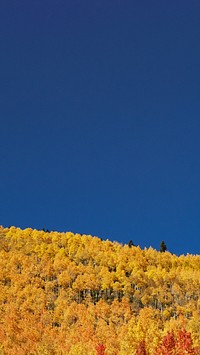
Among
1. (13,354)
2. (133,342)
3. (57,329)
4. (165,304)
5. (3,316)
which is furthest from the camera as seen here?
(165,304)

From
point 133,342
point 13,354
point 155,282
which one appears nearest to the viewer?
point 133,342

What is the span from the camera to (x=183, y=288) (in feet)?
631

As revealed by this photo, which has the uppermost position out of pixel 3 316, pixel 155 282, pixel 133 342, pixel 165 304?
pixel 155 282

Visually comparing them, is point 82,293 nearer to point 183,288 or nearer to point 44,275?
point 44,275

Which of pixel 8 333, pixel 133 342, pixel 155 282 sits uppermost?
pixel 155 282

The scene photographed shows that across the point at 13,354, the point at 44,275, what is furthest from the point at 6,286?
the point at 13,354

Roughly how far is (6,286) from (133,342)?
330ft

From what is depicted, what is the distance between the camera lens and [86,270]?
196 meters

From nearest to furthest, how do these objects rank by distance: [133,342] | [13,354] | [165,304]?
1. [133,342]
2. [13,354]
3. [165,304]

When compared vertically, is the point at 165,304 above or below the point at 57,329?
above

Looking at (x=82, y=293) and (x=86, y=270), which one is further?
(x=86, y=270)

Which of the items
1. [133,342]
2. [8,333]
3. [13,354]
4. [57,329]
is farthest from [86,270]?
[133,342]

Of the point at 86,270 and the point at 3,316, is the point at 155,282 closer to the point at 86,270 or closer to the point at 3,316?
the point at 86,270

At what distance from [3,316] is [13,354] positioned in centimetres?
4708
